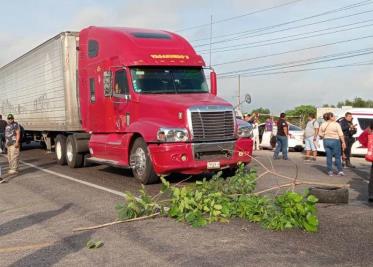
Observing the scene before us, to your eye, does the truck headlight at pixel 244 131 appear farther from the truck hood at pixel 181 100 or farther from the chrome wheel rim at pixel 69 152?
the chrome wheel rim at pixel 69 152

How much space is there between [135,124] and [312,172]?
5363 mm

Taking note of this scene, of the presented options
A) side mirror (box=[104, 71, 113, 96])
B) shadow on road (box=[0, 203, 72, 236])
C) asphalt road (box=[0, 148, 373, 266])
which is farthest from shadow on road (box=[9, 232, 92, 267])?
side mirror (box=[104, 71, 113, 96])

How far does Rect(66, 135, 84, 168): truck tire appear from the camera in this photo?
48.6 feet

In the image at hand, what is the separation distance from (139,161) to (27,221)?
351 centimetres

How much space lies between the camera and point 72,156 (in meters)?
15.0

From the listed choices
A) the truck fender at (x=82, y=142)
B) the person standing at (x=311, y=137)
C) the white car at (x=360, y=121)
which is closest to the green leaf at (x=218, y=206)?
→ the truck fender at (x=82, y=142)

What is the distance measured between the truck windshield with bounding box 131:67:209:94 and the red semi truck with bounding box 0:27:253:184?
0.02m

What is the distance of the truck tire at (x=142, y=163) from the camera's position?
10.6 meters

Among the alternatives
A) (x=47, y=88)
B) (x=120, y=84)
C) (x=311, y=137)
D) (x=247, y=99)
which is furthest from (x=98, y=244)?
(x=247, y=99)

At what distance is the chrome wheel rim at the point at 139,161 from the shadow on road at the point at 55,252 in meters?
4.11

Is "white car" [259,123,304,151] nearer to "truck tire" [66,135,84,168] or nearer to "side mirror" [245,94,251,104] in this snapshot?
"side mirror" [245,94,251,104]

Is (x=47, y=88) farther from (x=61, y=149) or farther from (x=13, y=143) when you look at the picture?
(x=13, y=143)

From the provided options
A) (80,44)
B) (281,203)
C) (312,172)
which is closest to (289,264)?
(281,203)

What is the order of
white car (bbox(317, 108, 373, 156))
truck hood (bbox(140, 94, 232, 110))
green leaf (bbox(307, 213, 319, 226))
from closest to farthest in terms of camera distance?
green leaf (bbox(307, 213, 319, 226)), truck hood (bbox(140, 94, 232, 110)), white car (bbox(317, 108, 373, 156))
